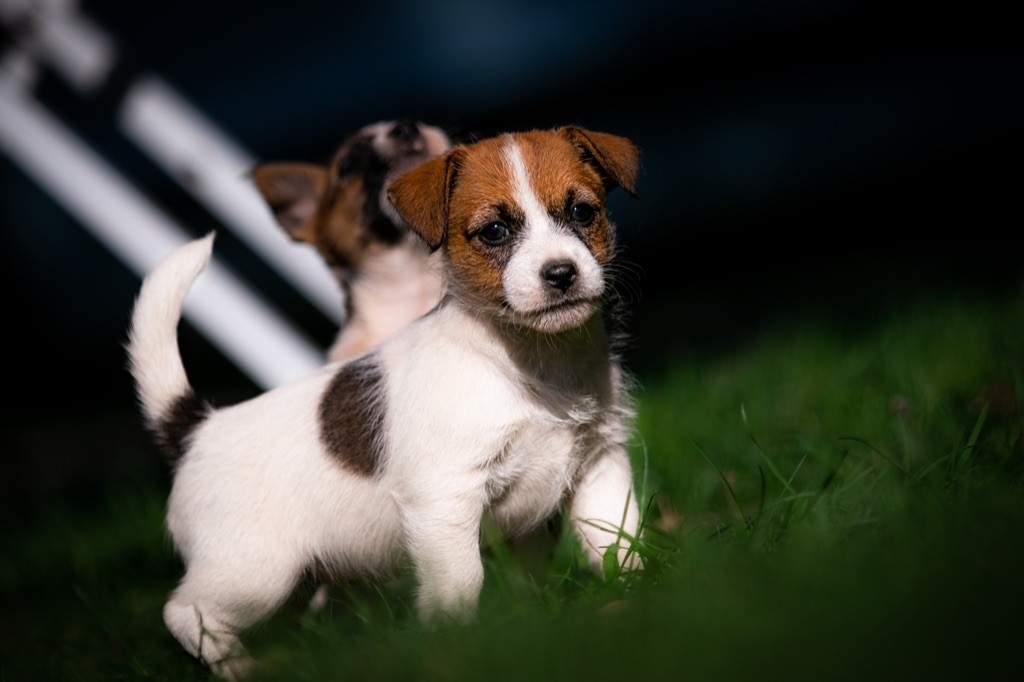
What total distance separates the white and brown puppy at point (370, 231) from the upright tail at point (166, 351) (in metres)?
1.02

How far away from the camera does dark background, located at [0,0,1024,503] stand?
26.2 feet

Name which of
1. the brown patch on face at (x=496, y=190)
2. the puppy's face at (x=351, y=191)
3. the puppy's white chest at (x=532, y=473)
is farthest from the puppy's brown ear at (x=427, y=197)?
the puppy's face at (x=351, y=191)

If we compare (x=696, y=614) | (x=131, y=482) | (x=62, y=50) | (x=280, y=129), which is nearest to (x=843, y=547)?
(x=696, y=614)

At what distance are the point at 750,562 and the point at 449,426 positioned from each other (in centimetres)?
104

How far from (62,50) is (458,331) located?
446cm

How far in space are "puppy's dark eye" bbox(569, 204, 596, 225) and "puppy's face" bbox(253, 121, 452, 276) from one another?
138 centimetres

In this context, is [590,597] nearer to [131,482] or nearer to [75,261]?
[131,482]

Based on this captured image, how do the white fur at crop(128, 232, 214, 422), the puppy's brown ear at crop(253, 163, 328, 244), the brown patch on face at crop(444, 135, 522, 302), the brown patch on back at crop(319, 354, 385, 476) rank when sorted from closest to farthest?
the brown patch on face at crop(444, 135, 522, 302) → the brown patch on back at crop(319, 354, 385, 476) → the white fur at crop(128, 232, 214, 422) → the puppy's brown ear at crop(253, 163, 328, 244)

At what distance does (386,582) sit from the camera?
138 inches

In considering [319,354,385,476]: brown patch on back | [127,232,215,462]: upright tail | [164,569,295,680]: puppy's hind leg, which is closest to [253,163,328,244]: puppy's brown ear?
[127,232,215,462]: upright tail

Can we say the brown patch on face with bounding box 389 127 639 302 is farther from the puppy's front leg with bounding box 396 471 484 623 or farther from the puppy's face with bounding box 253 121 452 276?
the puppy's face with bounding box 253 121 452 276

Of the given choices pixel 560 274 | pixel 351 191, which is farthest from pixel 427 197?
pixel 351 191

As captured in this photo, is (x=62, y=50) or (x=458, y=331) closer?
(x=458, y=331)

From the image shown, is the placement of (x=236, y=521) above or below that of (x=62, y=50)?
below
